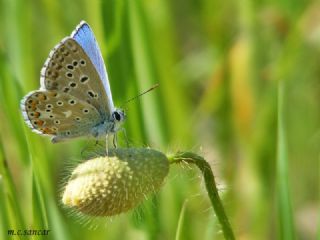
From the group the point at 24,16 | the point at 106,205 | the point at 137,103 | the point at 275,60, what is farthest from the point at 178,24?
the point at 106,205

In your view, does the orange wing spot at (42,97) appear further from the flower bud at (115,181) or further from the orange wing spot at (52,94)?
the flower bud at (115,181)

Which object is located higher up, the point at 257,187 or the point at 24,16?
the point at 24,16

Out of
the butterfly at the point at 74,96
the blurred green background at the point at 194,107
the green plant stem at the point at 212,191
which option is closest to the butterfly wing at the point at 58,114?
the butterfly at the point at 74,96

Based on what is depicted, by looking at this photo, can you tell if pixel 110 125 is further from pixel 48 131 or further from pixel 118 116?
pixel 48 131

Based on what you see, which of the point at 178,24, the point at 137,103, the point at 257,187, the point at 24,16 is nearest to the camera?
the point at 137,103

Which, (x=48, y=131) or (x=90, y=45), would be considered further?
(x=48, y=131)

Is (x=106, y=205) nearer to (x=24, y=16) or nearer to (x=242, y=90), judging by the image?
(x=24, y=16)

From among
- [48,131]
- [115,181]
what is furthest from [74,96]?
[115,181]

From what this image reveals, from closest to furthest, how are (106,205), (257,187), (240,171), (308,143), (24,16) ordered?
(106,205) < (24,16) < (257,187) < (240,171) < (308,143)
